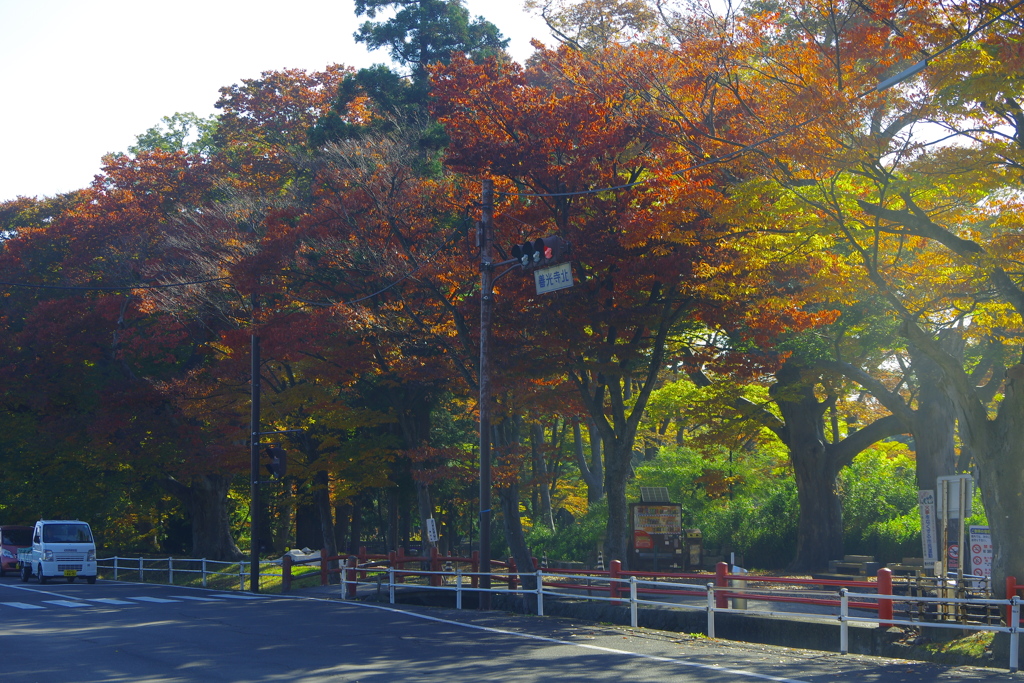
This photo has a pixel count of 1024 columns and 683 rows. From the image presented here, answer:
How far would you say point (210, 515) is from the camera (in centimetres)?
4056

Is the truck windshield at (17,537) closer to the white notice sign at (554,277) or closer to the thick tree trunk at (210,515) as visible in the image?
the thick tree trunk at (210,515)

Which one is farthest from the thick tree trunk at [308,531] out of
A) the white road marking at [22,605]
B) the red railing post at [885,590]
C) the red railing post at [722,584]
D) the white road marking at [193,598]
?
the red railing post at [885,590]

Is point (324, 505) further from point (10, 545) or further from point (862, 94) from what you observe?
point (862, 94)

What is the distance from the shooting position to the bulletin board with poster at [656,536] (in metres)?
28.3

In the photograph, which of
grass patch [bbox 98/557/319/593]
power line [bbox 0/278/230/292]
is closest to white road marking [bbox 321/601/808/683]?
grass patch [bbox 98/557/319/593]

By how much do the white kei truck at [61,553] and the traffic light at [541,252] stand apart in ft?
70.4

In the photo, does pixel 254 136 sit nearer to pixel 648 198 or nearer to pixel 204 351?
pixel 204 351

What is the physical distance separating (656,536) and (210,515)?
68.5 ft

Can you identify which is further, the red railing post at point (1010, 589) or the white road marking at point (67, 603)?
the white road marking at point (67, 603)

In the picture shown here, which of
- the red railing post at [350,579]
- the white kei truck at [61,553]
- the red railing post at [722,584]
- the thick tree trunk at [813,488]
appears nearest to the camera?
the red railing post at [722,584]

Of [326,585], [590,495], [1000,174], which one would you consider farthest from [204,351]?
[1000,174]

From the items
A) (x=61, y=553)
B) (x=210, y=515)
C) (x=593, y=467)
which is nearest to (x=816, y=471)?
(x=593, y=467)

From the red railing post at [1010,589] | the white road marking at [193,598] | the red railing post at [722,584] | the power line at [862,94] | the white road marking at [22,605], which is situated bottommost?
the white road marking at [193,598]

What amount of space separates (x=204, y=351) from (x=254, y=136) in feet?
47.5
